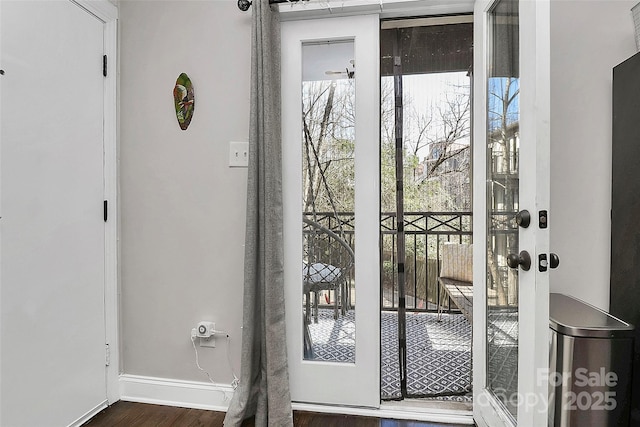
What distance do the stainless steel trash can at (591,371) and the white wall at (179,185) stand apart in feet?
4.84

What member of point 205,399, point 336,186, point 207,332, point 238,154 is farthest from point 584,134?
point 205,399

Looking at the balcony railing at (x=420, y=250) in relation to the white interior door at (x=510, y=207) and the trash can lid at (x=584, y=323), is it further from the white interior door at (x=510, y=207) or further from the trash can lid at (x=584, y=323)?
the trash can lid at (x=584, y=323)

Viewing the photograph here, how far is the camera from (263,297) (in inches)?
72.8

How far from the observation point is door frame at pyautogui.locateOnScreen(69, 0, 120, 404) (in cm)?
201

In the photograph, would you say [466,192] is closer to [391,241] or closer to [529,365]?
[391,241]

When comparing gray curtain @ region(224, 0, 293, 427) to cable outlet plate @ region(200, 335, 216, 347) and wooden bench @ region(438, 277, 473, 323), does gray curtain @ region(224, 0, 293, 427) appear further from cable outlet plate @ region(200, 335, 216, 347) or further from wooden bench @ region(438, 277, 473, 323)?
wooden bench @ region(438, 277, 473, 323)

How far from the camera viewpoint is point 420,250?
10.7ft

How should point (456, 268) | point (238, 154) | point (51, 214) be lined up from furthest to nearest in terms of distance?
point (456, 268) < point (238, 154) < point (51, 214)

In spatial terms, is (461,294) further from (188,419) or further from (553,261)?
(188,419)

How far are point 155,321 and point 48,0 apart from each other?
65.2 inches

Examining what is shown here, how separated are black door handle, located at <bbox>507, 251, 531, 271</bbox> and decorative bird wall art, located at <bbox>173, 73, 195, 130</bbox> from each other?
1716 mm

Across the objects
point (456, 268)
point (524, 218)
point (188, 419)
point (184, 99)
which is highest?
point (184, 99)

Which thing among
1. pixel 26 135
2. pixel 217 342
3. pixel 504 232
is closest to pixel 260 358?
pixel 217 342

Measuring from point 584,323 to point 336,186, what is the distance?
47.9 inches
